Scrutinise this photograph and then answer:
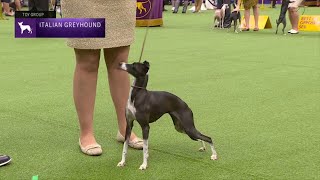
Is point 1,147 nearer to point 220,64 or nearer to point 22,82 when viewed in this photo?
point 22,82

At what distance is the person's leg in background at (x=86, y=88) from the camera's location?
3.12 metres

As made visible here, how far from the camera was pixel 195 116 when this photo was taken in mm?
4129

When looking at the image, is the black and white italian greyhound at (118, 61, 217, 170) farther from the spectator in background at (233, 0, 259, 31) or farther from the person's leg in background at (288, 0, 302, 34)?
the spectator in background at (233, 0, 259, 31)

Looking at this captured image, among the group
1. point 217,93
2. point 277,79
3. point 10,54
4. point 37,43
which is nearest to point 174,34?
point 37,43

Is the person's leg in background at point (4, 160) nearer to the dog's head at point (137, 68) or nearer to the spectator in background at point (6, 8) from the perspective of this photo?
the dog's head at point (137, 68)

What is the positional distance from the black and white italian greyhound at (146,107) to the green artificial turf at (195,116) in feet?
0.50

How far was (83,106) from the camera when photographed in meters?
3.21
